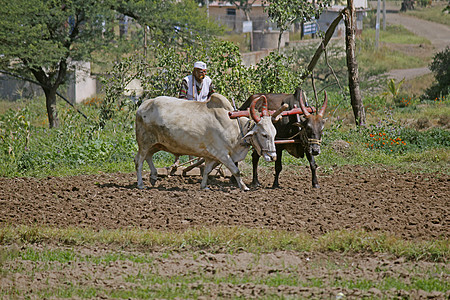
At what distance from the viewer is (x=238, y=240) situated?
689cm

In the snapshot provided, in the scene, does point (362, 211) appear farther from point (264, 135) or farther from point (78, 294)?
point (78, 294)

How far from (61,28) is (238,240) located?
38.9 feet

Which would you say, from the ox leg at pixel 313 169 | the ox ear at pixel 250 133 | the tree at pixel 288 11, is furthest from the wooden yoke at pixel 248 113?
the tree at pixel 288 11

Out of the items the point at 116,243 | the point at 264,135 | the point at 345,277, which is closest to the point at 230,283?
the point at 345,277

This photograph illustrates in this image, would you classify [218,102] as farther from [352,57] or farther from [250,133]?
[352,57]

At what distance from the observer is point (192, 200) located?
870cm

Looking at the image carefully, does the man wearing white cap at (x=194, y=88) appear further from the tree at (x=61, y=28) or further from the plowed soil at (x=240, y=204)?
the tree at (x=61, y=28)

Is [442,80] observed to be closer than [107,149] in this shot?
No

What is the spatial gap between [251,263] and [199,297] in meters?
1.03

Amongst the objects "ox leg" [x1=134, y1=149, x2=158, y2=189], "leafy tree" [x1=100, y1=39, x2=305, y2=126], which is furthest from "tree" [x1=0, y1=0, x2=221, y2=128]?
"ox leg" [x1=134, y1=149, x2=158, y2=189]

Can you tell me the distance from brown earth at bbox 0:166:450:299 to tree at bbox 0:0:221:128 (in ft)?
18.9

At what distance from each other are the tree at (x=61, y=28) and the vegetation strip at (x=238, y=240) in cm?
908

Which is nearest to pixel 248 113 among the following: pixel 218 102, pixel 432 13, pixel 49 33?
pixel 218 102

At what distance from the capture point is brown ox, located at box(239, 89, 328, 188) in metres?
9.45
